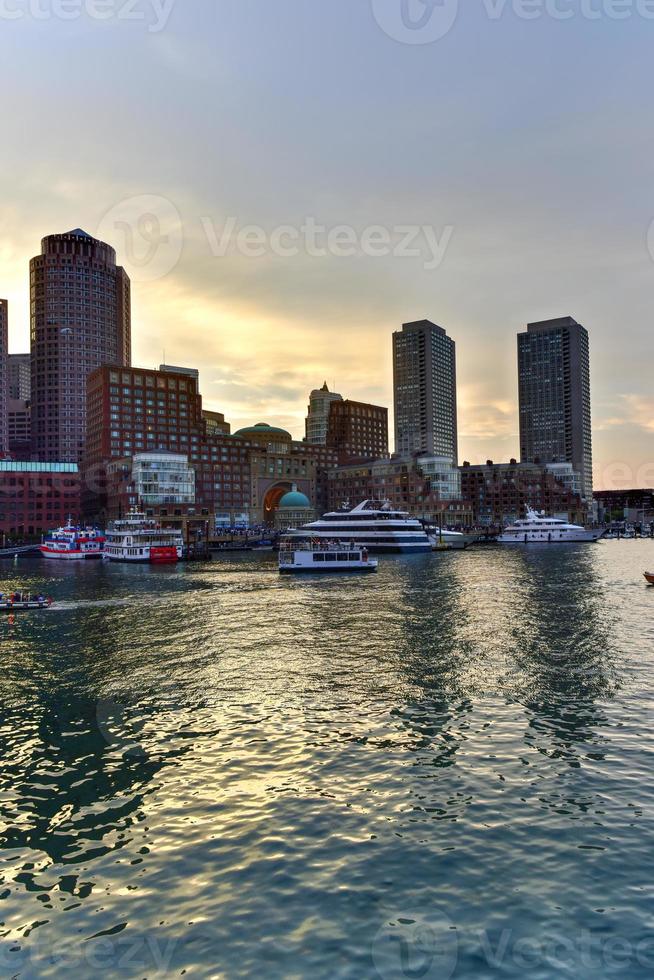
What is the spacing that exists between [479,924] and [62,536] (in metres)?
158

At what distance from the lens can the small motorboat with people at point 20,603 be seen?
6856 centimetres

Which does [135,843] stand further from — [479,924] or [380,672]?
[380,672]

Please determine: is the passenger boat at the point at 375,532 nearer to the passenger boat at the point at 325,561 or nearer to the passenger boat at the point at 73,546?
the passenger boat at the point at 325,561

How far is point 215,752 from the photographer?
85.7 ft

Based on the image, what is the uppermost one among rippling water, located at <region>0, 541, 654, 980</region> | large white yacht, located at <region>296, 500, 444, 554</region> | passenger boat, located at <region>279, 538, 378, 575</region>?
large white yacht, located at <region>296, 500, 444, 554</region>

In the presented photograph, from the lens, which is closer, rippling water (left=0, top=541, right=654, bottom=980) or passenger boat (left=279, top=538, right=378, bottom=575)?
rippling water (left=0, top=541, right=654, bottom=980)

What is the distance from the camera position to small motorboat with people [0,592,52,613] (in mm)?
68562

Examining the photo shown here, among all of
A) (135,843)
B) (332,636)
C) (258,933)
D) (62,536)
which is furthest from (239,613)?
(62,536)

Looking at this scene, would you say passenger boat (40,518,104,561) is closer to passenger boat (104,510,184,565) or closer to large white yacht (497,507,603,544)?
passenger boat (104,510,184,565)

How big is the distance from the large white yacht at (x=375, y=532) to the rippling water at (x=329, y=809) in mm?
100712

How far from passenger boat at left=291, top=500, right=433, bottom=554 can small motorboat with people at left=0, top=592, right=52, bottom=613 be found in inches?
3180

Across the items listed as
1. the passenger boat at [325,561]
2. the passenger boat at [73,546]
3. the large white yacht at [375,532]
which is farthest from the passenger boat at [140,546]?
the passenger boat at [325,561]

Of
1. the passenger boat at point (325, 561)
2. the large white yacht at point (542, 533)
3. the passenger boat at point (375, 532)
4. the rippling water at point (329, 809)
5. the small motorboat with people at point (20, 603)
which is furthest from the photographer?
the large white yacht at point (542, 533)

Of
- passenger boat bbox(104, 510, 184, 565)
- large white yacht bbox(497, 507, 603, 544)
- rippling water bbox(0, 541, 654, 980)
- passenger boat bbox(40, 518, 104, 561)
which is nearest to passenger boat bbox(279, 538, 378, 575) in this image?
passenger boat bbox(104, 510, 184, 565)
